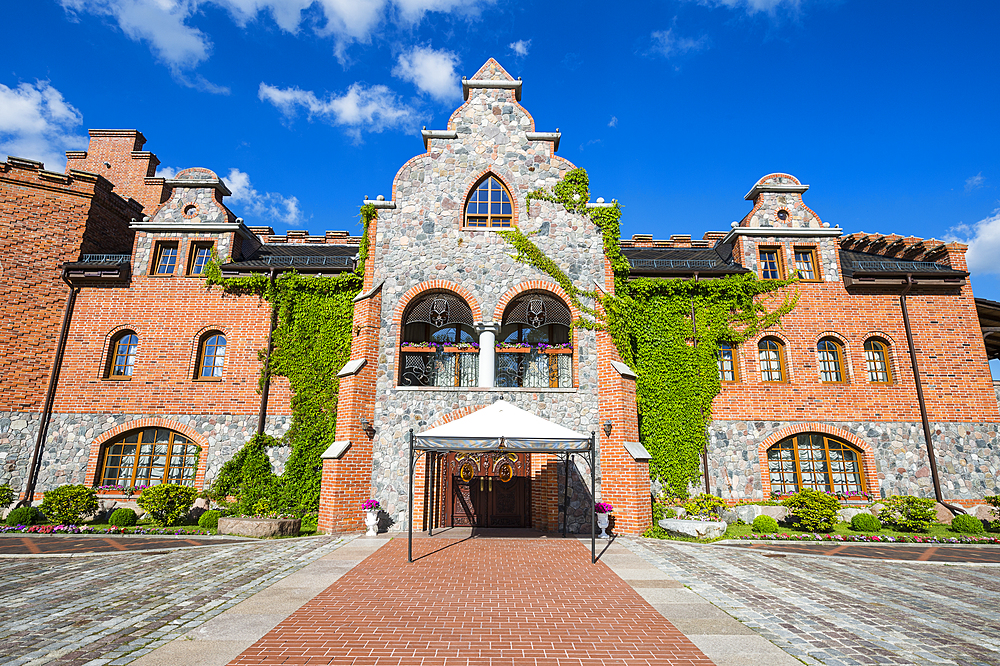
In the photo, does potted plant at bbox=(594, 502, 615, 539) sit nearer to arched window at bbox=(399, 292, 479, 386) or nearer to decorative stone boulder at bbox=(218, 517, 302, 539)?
arched window at bbox=(399, 292, 479, 386)

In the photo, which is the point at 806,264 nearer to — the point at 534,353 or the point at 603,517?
the point at 534,353

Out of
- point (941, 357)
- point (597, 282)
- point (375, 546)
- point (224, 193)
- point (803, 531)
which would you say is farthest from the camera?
point (224, 193)

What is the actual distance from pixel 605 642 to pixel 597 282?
1054cm

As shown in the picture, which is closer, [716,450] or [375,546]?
[375,546]

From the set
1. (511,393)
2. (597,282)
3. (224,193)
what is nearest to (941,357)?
(597,282)

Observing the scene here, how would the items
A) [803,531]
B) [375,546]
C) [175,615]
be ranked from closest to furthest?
[175,615]
[375,546]
[803,531]

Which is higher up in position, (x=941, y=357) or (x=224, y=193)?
(x=224, y=193)

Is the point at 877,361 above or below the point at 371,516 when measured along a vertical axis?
above

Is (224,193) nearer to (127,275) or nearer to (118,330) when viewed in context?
(127,275)

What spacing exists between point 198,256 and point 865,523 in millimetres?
21826

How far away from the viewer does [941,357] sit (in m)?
15.5

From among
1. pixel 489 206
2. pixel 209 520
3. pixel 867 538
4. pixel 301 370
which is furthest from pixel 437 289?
pixel 867 538

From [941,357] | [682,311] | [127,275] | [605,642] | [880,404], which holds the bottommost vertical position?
[605,642]

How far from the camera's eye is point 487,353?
45.8ft
